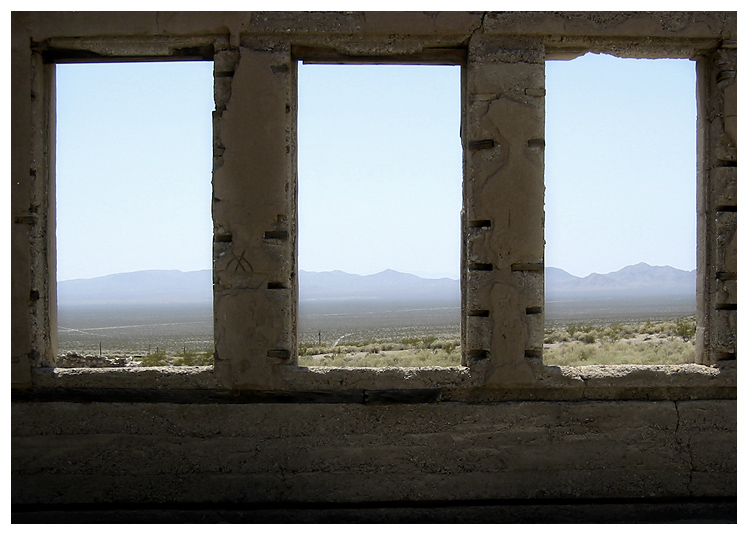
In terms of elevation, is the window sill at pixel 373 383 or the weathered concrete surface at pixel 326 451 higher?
the window sill at pixel 373 383

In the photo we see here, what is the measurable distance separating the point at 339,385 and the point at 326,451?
48 cm

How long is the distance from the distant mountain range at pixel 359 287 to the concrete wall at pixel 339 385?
371 feet

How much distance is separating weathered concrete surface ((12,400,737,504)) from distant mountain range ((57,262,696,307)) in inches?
4449

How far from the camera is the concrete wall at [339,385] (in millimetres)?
3963

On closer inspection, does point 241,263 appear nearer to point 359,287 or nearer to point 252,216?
point 252,216

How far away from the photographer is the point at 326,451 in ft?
13.0

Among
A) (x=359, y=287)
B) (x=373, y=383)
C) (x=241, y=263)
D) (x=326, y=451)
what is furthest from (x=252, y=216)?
(x=359, y=287)

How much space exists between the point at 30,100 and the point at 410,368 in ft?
10.9

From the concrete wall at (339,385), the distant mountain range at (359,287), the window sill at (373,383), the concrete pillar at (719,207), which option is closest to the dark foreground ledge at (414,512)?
the concrete wall at (339,385)

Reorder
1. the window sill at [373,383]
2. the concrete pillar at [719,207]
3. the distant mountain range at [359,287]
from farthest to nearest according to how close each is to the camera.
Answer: the distant mountain range at [359,287] → the concrete pillar at [719,207] → the window sill at [373,383]

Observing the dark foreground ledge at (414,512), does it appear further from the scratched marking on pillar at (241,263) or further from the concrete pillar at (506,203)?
the scratched marking on pillar at (241,263)

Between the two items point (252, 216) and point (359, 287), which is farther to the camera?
point (359, 287)

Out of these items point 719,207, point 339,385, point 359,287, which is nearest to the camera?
point 339,385

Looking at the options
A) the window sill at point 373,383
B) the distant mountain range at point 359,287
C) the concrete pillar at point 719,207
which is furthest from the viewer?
the distant mountain range at point 359,287
